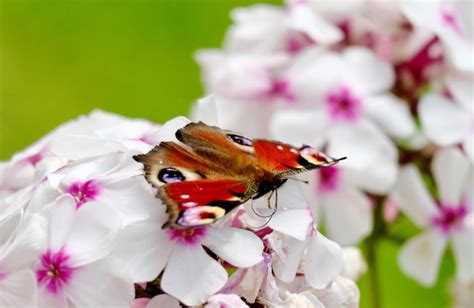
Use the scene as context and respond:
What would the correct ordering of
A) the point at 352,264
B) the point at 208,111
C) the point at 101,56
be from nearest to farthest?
1. the point at 208,111
2. the point at 352,264
3. the point at 101,56

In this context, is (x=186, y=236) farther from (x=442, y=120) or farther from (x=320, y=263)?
(x=442, y=120)

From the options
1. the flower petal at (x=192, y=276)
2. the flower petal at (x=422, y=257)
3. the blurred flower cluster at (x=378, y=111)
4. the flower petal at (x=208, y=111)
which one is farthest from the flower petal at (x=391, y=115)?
the flower petal at (x=192, y=276)

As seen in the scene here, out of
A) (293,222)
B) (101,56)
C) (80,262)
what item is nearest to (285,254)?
(293,222)

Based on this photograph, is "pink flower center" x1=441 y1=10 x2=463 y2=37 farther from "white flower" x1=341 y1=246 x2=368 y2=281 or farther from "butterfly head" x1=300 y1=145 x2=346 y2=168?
"butterfly head" x1=300 y1=145 x2=346 y2=168

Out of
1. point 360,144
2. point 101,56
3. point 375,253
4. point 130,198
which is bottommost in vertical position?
point 101,56

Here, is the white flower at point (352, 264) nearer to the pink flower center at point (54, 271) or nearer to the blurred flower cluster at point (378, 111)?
the blurred flower cluster at point (378, 111)

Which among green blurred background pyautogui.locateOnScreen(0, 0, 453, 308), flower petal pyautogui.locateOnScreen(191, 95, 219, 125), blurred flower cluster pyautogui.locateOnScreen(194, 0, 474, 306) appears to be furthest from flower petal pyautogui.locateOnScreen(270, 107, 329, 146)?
green blurred background pyautogui.locateOnScreen(0, 0, 453, 308)
